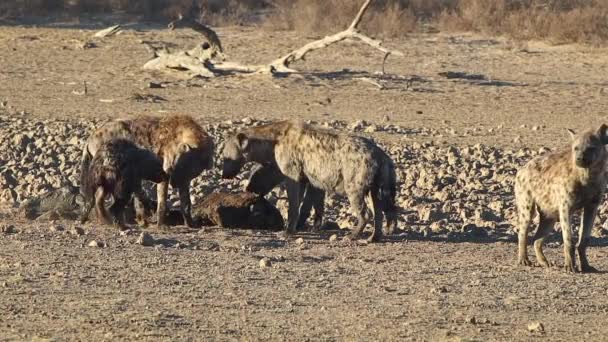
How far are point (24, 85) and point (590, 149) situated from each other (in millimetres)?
12279

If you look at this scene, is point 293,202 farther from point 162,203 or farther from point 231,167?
point 162,203

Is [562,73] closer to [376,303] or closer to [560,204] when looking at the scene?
[560,204]

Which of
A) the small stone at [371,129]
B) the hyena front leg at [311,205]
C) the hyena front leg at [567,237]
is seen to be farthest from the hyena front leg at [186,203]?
the small stone at [371,129]

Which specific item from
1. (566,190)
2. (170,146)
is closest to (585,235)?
(566,190)

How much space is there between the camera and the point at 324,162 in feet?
41.0

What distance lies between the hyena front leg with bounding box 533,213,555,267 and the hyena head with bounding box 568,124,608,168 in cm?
82

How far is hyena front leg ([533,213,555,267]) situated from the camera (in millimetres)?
11420

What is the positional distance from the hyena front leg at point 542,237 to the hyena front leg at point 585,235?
1.04 feet

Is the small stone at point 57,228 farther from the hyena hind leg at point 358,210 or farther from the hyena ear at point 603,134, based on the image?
the hyena ear at point 603,134

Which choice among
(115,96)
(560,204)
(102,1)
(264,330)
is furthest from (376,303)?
(102,1)

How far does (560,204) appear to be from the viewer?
36.6 ft

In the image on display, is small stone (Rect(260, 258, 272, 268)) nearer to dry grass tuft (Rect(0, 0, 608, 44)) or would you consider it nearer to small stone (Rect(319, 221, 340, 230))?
small stone (Rect(319, 221, 340, 230))

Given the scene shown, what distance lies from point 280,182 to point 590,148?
3.24m

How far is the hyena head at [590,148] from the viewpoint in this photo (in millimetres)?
10805
